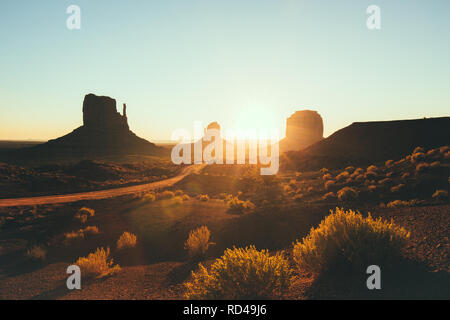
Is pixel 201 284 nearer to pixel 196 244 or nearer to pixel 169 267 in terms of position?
pixel 169 267

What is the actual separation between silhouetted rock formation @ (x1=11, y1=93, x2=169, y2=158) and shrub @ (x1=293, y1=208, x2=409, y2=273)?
88.8 m

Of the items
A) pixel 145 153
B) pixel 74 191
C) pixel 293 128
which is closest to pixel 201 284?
pixel 74 191

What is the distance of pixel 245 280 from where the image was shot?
4602mm

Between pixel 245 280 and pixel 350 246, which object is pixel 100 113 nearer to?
pixel 245 280

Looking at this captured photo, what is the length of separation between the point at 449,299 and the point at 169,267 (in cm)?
756

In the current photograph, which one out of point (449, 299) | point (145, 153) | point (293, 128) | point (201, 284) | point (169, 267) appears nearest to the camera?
point (449, 299)

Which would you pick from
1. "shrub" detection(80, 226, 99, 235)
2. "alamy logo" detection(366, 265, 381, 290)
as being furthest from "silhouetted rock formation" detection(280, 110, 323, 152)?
"alamy logo" detection(366, 265, 381, 290)

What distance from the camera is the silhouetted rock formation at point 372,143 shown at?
38.5m

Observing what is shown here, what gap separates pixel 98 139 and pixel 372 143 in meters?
96.5

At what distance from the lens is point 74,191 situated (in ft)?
109

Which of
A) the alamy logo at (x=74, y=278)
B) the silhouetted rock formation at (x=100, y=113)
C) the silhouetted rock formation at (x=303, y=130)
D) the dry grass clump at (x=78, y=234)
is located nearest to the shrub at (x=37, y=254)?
the dry grass clump at (x=78, y=234)

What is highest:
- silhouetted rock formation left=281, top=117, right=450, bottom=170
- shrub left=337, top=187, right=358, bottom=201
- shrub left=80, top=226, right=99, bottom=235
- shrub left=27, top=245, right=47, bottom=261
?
silhouetted rock formation left=281, top=117, right=450, bottom=170

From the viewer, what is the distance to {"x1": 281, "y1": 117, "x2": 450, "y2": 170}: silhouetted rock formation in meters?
38.5

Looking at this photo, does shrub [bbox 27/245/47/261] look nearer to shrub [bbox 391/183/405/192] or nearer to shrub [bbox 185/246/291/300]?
shrub [bbox 185/246/291/300]
